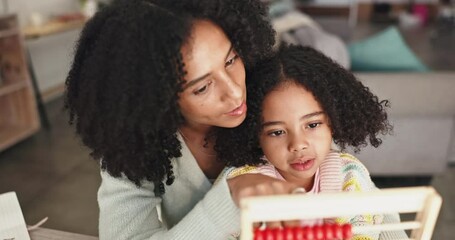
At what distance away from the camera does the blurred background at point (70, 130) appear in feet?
7.97

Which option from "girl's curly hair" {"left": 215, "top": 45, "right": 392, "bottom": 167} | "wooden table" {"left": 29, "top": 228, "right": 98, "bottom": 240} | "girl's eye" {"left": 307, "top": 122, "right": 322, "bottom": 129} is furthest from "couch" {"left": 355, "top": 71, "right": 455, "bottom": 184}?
"wooden table" {"left": 29, "top": 228, "right": 98, "bottom": 240}

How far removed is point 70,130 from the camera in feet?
12.4

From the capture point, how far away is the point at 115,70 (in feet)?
2.71

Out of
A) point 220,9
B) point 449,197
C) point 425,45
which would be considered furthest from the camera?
point 425,45

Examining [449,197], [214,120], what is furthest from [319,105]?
[449,197]

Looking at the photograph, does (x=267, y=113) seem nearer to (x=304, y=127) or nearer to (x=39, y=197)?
(x=304, y=127)

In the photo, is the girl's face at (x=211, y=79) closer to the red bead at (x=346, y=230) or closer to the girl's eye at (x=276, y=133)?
the girl's eye at (x=276, y=133)

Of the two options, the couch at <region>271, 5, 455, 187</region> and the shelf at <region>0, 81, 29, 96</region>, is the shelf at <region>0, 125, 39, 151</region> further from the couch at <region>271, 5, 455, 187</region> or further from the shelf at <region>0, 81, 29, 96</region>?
the couch at <region>271, 5, 455, 187</region>

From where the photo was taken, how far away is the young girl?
1109 millimetres

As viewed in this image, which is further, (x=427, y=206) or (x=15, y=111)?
(x=15, y=111)

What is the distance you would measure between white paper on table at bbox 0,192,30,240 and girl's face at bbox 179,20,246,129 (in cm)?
47

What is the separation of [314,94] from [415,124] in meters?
1.70

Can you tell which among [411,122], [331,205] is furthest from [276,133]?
[411,122]

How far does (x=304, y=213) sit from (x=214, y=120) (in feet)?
1.28
